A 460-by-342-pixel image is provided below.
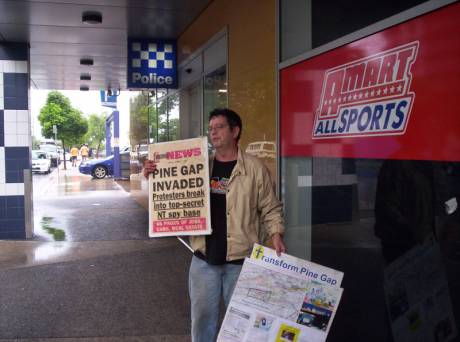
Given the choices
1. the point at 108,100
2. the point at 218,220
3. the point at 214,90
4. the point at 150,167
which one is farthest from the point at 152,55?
the point at 108,100

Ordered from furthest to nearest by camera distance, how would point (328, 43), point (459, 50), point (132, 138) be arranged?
point (132, 138) < point (328, 43) < point (459, 50)

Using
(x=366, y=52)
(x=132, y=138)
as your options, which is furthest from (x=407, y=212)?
(x=132, y=138)

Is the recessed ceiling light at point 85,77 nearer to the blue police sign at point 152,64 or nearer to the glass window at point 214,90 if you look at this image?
the blue police sign at point 152,64

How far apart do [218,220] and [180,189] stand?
0.99 feet

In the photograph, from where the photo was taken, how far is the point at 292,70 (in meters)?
4.28

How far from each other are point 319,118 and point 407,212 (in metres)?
0.96

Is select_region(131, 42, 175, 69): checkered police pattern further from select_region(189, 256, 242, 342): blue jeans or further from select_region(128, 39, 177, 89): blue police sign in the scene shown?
select_region(189, 256, 242, 342): blue jeans

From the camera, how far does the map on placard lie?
2.71m

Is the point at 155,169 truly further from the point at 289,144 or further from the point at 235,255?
the point at 289,144

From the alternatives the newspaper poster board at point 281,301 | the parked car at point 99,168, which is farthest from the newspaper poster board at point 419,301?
the parked car at point 99,168

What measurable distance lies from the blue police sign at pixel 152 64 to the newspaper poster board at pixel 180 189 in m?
5.49

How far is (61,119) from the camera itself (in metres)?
50.4

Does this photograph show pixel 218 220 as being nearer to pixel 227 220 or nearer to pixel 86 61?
pixel 227 220

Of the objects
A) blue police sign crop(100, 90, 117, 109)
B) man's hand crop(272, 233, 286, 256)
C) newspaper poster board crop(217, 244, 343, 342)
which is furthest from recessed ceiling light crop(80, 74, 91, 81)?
newspaper poster board crop(217, 244, 343, 342)
